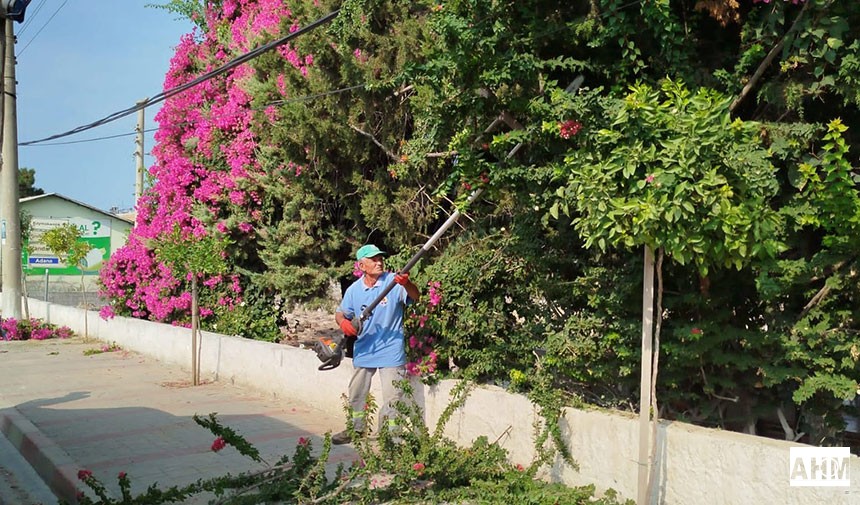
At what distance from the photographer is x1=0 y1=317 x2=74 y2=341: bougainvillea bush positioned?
1753 centimetres

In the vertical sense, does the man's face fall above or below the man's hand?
above

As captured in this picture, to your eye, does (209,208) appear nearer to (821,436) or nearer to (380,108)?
(380,108)

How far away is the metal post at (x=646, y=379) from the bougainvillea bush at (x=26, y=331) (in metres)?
16.8

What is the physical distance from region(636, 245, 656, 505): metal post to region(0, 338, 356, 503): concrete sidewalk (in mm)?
2732

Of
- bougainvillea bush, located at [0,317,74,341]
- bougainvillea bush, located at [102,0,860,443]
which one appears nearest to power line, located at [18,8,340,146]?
bougainvillea bush, located at [102,0,860,443]

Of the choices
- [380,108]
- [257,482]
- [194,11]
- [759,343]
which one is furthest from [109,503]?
[194,11]

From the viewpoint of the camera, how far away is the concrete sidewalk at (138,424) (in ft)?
20.4

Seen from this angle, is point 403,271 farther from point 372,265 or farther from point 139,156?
point 139,156

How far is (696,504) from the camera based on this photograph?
14.5ft

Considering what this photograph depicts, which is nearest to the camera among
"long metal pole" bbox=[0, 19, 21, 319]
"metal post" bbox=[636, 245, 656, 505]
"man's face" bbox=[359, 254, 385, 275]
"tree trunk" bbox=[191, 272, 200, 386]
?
"metal post" bbox=[636, 245, 656, 505]

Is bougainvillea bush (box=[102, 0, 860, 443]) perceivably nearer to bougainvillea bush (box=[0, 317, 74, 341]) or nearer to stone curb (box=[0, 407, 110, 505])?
stone curb (box=[0, 407, 110, 505])

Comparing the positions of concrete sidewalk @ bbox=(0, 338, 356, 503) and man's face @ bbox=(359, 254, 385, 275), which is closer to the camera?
concrete sidewalk @ bbox=(0, 338, 356, 503)

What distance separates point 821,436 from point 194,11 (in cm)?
1349

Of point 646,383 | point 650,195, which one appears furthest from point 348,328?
point 650,195
